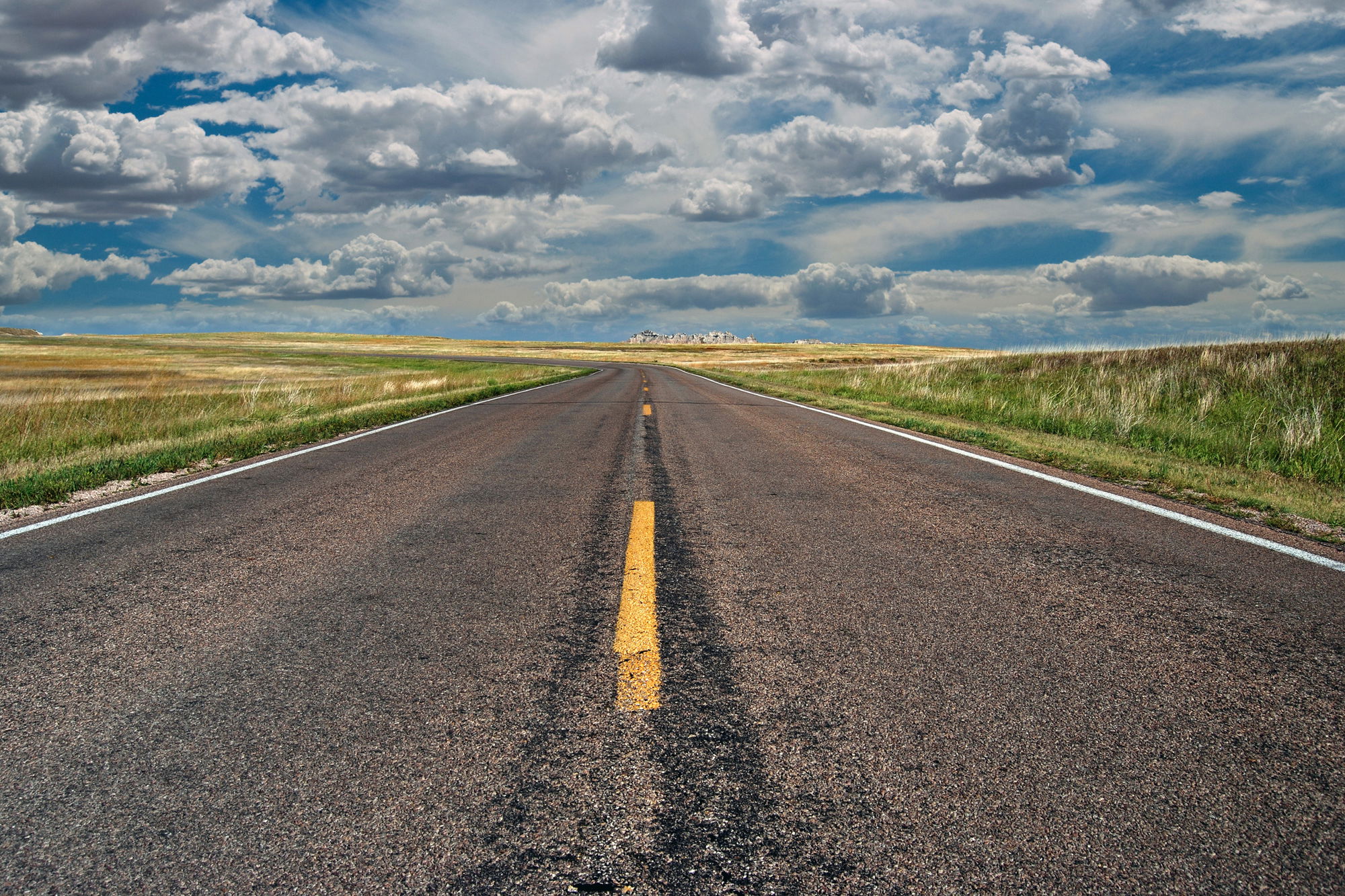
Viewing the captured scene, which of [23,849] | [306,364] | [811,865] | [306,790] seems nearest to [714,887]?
[811,865]

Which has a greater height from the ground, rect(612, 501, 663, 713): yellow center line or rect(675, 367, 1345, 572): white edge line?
rect(675, 367, 1345, 572): white edge line

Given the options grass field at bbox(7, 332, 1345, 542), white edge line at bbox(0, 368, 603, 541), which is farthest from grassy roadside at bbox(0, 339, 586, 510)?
white edge line at bbox(0, 368, 603, 541)

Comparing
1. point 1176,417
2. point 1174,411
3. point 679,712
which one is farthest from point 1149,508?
point 1174,411

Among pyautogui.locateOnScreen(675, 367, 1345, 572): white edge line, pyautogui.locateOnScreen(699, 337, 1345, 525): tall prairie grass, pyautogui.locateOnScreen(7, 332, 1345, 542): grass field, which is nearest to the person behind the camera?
pyautogui.locateOnScreen(675, 367, 1345, 572): white edge line

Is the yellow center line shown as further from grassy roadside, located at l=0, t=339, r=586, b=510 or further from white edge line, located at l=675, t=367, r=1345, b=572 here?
grassy roadside, located at l=0, t=339, r=586, b=510

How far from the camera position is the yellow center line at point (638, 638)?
Result: 8.94 ft

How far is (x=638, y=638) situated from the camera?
324 centimetres

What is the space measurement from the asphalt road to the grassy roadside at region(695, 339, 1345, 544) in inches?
89.2

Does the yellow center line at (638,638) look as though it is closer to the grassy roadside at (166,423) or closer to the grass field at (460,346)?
the grassy roadside at (166,423)

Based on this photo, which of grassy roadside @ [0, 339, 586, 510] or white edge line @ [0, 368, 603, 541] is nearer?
white edge line @ [0, 368, 603, 541]

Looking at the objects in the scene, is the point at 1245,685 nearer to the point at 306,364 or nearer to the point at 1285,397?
the point at 1285,397

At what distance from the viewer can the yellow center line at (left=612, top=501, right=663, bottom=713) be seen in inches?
107

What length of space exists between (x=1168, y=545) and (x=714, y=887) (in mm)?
4430

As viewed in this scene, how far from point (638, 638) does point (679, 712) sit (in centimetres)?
67
